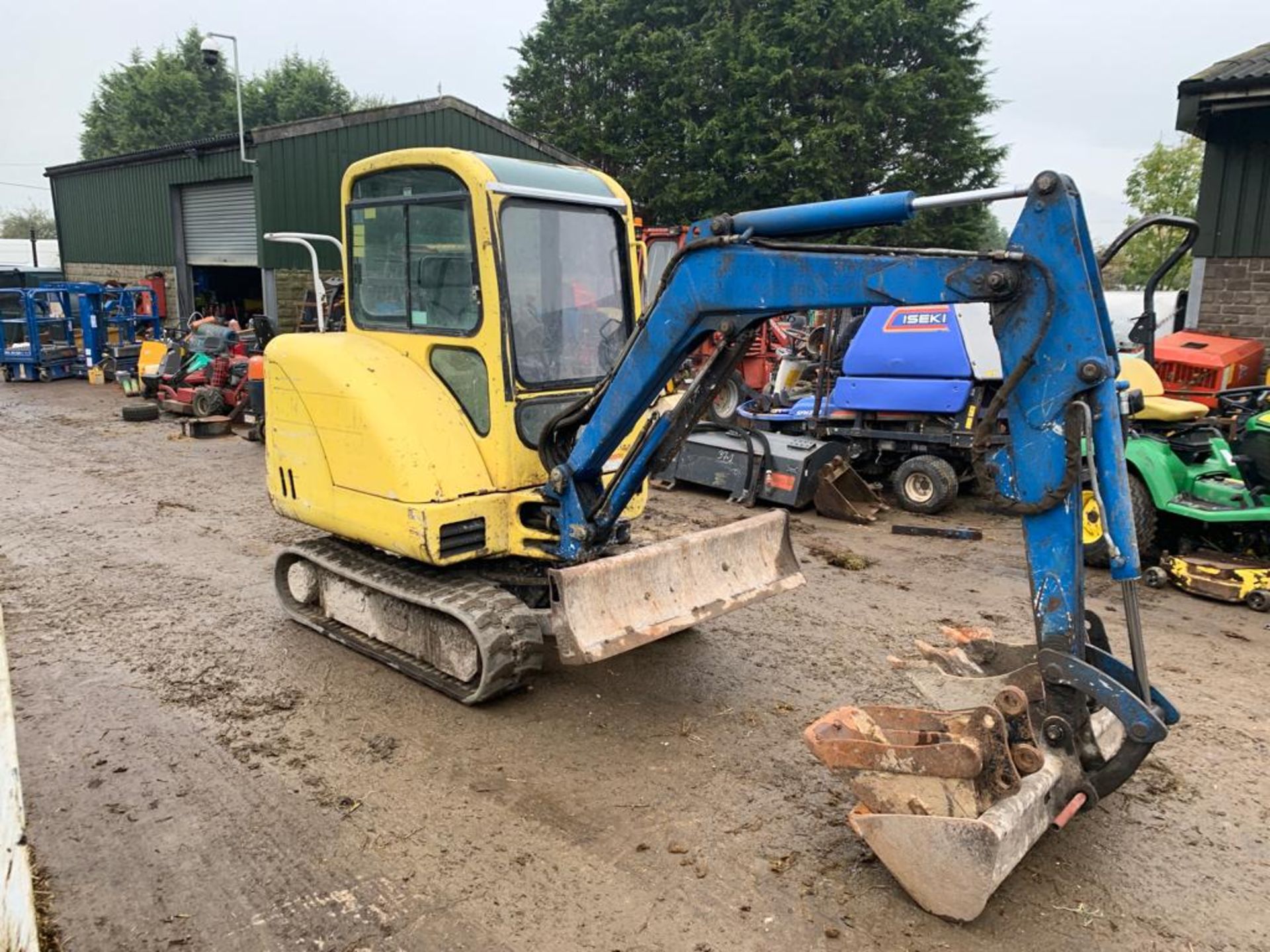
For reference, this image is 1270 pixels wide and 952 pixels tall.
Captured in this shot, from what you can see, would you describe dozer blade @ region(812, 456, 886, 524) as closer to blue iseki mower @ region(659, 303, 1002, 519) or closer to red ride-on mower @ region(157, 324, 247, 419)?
blue iseki mower @ region(659, 303, 1002, 519)

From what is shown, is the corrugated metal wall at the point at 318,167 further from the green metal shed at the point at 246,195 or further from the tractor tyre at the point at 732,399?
the tractor tyre at the point at 732,399

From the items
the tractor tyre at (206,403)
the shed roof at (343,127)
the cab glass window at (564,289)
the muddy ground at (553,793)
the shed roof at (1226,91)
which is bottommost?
the muddy ground at (553,793)

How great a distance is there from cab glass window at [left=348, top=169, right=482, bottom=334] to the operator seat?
193 inches

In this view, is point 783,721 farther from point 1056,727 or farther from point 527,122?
point 527,122

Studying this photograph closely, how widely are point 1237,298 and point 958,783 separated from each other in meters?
8.33

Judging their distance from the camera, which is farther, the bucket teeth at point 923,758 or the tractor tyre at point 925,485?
the tractor tyre at point 925,485

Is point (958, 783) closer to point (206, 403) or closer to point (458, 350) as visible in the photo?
point (458, 350)

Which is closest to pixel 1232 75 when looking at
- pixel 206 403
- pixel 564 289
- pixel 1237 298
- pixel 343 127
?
pixel 1237 298

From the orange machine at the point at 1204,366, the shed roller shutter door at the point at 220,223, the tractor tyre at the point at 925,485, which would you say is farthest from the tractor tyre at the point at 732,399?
the shed roller shutter door at the point at 220,223

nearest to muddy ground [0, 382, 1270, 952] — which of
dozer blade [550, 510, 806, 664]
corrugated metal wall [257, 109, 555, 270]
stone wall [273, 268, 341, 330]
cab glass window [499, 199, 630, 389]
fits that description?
dozer blade [550, 510, 806, 664]

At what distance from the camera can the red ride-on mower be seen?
1261 cm

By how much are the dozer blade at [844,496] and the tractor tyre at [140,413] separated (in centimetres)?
962

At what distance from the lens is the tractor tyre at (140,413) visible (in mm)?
12789

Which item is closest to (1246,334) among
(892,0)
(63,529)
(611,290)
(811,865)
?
(611,290)
